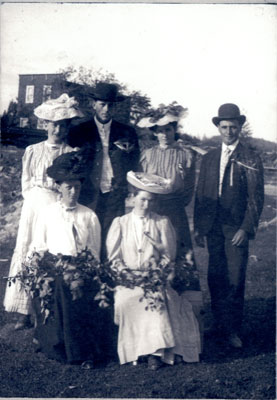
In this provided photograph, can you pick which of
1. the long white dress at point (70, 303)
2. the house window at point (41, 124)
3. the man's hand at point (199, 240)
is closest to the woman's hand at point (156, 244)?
the man's hand at point (199, 240)

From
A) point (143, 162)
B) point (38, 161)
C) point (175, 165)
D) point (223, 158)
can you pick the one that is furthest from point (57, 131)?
point (223, 158)

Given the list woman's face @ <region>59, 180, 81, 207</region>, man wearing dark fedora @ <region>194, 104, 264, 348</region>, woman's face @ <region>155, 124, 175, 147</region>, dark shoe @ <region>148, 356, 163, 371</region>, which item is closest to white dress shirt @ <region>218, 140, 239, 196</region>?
man wearing dark fedora @ <region>194, 104, 264, 348</region>

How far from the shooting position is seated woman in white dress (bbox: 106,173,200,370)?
13.9 ft

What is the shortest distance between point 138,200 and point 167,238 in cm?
41

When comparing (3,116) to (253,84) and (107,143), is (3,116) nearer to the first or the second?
(107,143)

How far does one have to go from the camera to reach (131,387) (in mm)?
4223

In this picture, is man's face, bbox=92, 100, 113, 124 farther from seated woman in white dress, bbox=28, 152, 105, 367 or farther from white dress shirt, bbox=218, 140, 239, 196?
white dress shirt, bbox=218, 140, 239, 196

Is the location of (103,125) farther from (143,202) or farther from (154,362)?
(154,362)

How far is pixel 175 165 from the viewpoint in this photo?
446cm

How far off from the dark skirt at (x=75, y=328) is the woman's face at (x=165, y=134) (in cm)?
134

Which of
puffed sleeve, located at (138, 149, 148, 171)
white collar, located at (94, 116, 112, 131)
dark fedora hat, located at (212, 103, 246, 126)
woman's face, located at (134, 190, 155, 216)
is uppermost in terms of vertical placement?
dark fedora hat, located at (212, 103, 246, 126)

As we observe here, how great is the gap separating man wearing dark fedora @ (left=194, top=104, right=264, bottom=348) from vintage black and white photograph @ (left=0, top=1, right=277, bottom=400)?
0.04ft

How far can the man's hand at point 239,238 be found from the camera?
447 cm

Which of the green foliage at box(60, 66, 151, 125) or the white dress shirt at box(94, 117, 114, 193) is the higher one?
the green foliage at box(60, 66, 151, 125)
